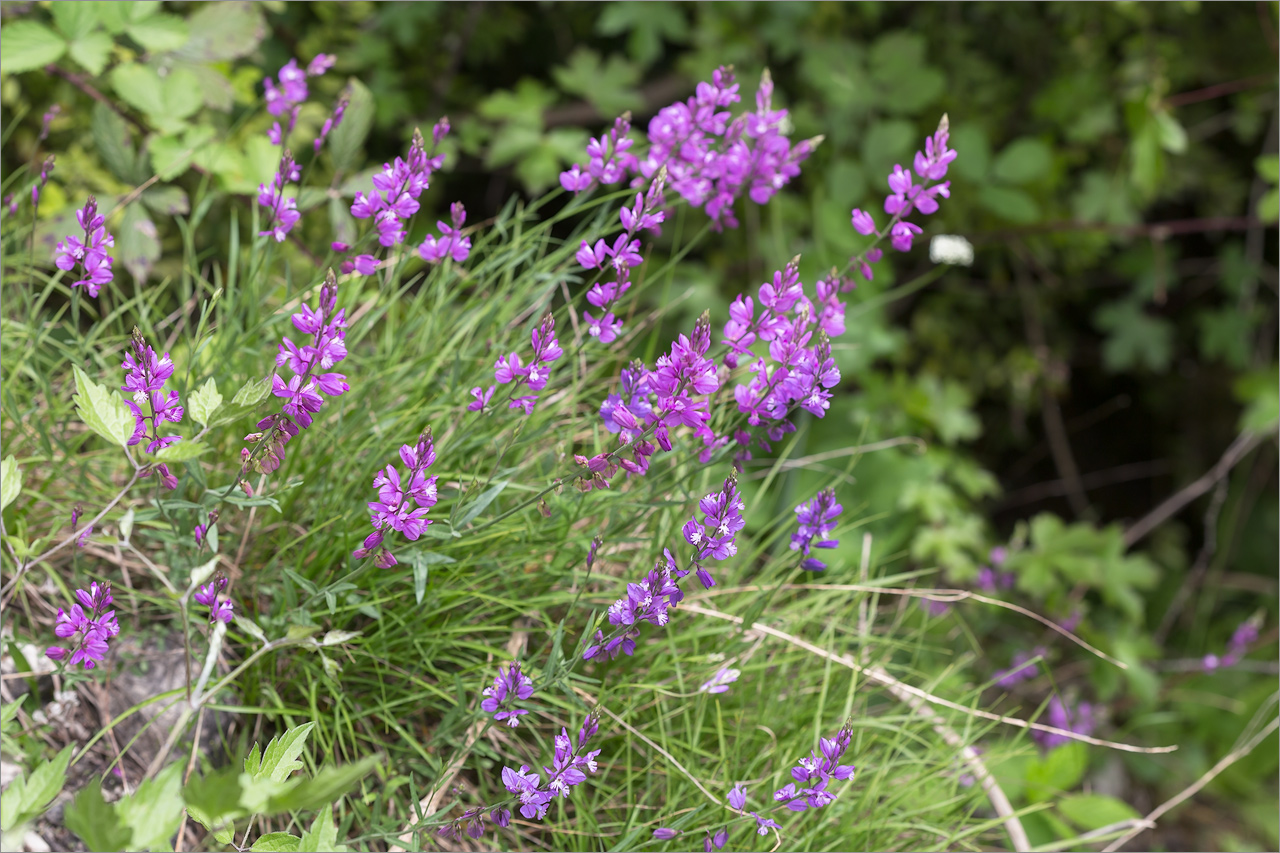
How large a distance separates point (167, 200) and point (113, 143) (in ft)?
0.40

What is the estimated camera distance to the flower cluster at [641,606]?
0.97m

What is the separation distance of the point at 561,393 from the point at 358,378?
33cm

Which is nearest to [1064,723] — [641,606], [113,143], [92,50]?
[641,606]

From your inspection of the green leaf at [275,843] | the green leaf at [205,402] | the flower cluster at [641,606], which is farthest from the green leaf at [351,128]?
the green leaf at [275,843]

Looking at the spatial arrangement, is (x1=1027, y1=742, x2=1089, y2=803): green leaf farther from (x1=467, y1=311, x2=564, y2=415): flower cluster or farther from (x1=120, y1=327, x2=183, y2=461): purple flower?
(x1=120, y1=327, x2=183, y2=461): purple flower

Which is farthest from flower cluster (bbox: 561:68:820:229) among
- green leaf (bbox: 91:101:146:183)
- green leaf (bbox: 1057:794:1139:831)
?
green leaf (bbox: 1057:794:1139:831)

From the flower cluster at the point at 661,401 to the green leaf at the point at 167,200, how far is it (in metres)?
1.04

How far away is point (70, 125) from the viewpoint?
82.7 inches

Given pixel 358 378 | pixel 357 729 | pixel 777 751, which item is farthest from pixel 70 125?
pixel 777 751

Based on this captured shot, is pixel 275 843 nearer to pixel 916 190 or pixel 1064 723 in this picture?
pixel 916 190

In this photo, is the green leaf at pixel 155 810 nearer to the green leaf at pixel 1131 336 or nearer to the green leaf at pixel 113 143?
the green leaf at pixel 113 143

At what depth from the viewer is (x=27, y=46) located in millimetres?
1575

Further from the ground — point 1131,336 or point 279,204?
point 279,204

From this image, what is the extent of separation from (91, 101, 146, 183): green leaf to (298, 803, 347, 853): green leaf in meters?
1.27
